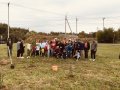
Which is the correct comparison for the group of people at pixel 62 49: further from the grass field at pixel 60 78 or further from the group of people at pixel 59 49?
the grass field at pixel 60 78

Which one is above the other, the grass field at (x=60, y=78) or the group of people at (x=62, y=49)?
the group of people at (x=62, y=49)

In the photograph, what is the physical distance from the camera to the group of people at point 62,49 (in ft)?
96.6

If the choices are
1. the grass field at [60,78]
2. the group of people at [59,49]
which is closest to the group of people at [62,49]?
the group of people at [59,49]

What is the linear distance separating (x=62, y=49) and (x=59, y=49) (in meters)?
0.27

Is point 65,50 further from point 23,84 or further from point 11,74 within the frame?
point 23,84

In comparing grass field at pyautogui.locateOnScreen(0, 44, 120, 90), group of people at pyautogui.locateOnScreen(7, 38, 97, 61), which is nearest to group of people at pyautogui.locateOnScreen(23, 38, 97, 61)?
group of people at pyautogui.locateOnScreen(7, 38, 97, 61)

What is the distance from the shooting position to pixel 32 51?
31234mm

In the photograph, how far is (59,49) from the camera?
29.5m

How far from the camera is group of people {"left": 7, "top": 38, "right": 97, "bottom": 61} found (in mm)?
29422

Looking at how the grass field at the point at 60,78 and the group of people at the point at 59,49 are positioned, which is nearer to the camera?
the grass field at the point at 60,78

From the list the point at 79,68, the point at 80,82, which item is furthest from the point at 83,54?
the point at 80,82

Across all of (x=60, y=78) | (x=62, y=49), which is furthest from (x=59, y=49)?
(x=60, y=78)

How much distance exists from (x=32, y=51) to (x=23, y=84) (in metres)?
14.1

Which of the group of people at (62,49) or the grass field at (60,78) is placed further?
the group of people at (62,49)
